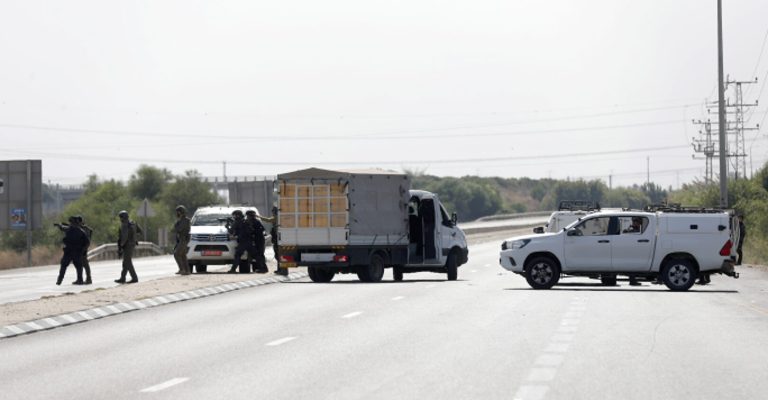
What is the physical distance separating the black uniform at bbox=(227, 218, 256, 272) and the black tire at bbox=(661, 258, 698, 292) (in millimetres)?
12407

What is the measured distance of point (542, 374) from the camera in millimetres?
14008

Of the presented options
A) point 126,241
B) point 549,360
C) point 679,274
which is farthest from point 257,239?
point 549,360

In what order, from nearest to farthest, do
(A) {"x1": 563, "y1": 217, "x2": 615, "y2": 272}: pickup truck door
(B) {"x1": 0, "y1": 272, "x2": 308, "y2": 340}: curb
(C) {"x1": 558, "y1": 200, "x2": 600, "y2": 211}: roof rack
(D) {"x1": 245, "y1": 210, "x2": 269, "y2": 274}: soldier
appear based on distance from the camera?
(B) {"x1": 0, "y1": 272, "x2": 308, "y2": 340}: curb → (A) {"x1": 563, "y1": 217, "x2": 615, "y2": 272}: pickup truck door → (C) {"x1": 558, "y1": 200, "x2": 600, "y2": 211}: roof rack → (D) {"x1": 245, "y1": 210, "x2": 269, "y2": 274}: soldier

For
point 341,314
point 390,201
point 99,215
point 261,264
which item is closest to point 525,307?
point 341,314

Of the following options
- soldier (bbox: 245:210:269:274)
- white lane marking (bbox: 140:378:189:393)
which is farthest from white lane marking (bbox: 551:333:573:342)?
soldier (bbox: 245:210:269:274)

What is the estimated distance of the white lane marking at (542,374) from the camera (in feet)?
44.4

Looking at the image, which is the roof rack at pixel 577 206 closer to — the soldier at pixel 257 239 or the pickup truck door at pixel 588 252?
the pickup truck door at pixel 588 252

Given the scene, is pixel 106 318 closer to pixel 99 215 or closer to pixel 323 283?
pixel 323 283

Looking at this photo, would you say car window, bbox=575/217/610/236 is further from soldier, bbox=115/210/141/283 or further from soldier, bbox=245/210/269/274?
soldier, bbox=115/210/141/283

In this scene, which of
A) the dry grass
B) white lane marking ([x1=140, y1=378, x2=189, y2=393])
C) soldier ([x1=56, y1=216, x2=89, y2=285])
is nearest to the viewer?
white lane marking ([x1=140, y1=378, x2=189, y2=393])

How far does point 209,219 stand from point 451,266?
8.66m

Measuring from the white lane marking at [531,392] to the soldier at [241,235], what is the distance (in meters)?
26.6

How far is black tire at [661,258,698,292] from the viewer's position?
31625mm

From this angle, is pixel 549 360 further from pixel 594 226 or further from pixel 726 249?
pixel 594 226
